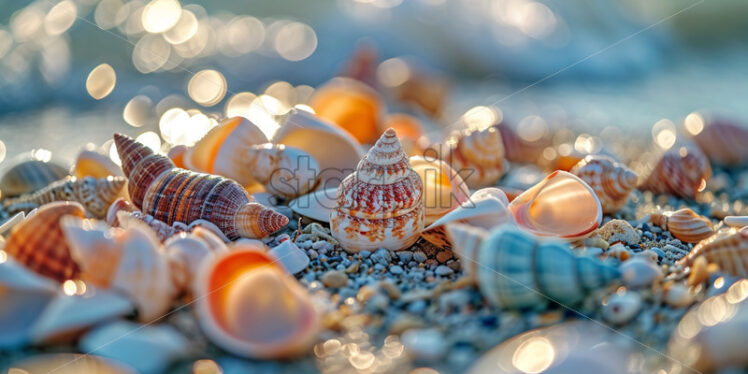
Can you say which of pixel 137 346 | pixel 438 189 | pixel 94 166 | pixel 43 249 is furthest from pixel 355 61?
pixel 137 346

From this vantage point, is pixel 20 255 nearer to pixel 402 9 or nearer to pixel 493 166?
pixel 493 166

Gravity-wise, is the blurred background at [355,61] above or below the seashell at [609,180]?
above

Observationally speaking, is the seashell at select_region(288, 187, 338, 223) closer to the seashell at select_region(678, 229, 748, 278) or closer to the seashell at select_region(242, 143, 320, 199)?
the seashell at select_region(242, 143, 320, 199)

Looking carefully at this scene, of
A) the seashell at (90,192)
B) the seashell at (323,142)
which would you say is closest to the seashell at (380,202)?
the seashell at (323,142)

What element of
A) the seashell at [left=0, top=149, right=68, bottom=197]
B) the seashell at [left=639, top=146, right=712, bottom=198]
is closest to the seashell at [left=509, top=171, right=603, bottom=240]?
the seashell at [left=639, top=146, right=712, bottom=198]

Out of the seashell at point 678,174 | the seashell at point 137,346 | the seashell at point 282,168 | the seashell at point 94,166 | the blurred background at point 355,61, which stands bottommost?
the seashell at point 137,346

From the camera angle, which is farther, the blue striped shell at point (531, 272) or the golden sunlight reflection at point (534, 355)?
the blue striped shell at point (531, 272)

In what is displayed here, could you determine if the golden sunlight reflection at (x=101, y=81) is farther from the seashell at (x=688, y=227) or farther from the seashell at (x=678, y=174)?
the seashell at (x=688, y=227)
